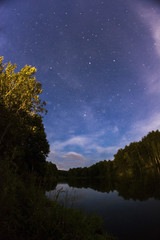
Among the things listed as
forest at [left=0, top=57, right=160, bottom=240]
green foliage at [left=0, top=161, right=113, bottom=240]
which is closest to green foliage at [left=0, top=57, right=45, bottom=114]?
forest at [left=0, top=57, right=160, bottom=240]

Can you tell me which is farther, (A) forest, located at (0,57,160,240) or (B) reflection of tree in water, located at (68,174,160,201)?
(B) reflection of tree in water, located at (68,174,160,201)

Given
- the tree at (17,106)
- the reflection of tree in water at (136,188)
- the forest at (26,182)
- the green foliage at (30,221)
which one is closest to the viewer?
the green foliage at (30,221)

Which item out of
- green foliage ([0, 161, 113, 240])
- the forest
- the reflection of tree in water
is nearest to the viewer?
green foliage ([0, 161, 113, 240])

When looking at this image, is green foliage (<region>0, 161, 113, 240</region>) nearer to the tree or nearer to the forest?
the forest

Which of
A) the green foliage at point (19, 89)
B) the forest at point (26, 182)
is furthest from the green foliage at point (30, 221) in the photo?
the green foliage at point (19, 89)

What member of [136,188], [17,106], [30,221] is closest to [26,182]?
[30,221]

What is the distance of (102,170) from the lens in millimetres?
107938

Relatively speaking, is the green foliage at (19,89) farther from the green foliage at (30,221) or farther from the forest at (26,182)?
the green foliage at (30,221)

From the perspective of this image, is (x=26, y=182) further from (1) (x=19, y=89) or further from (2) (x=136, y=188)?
(2) (x=136, y=188)

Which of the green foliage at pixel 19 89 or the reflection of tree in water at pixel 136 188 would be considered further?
the reflection of tree in water at pixel 136 188

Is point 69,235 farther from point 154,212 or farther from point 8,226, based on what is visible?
point 154,212

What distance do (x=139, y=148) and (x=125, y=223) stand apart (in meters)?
58.0

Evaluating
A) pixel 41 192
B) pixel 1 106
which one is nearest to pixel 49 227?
pixel 41 192

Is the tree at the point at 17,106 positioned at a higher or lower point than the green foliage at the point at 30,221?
higher
